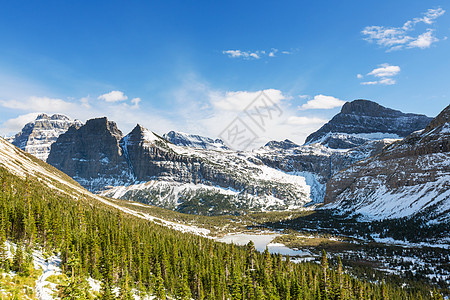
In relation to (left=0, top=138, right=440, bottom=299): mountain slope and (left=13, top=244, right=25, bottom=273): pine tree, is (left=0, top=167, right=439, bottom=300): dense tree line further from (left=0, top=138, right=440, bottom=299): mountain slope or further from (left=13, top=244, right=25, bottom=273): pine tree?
(left=13, top=244, right=25, bottom=273): pine tree

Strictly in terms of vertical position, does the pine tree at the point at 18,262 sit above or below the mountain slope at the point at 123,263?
above

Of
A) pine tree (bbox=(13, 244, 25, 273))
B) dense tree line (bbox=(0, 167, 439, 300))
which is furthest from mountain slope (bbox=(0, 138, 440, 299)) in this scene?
pine tree (bbox=(13, 244, 25, 273))

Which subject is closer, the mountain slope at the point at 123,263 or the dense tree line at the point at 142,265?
the mountain slope at the point at 123,263

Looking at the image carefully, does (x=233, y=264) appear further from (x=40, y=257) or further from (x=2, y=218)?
(x=2, y=218)

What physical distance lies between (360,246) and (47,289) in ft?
632

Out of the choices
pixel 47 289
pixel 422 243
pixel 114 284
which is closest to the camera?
pixel 47 289

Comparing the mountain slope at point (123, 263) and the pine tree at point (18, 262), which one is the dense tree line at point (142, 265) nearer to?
the mountain slope at point (123, 263)

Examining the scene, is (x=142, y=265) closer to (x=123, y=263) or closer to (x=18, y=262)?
(x=123, y=263)

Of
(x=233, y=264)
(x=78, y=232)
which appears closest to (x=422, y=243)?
(x=233, y=264)

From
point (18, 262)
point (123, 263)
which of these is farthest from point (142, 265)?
point (18, 262)

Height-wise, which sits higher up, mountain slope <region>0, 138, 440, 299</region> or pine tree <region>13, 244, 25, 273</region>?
pine tree <region>13, 244, 25, 273</region>

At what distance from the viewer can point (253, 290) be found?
75250mm

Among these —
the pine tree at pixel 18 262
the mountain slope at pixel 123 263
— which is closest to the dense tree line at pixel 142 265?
the mountain slope at pixel 123 263

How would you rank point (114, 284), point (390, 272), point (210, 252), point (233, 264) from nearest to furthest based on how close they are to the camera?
point (114, 284), point (233, 264), point (210, 252), point (390, 272)
